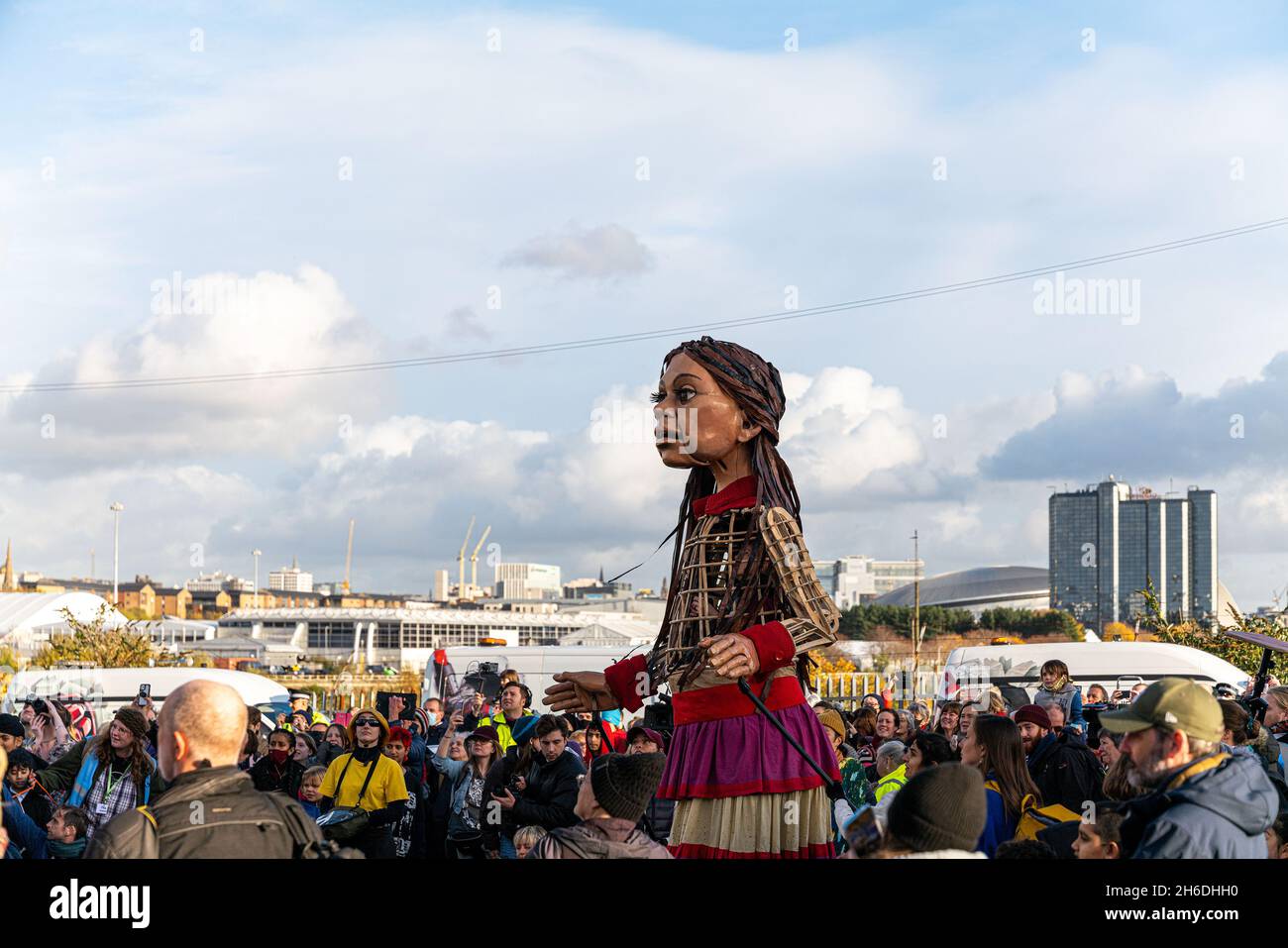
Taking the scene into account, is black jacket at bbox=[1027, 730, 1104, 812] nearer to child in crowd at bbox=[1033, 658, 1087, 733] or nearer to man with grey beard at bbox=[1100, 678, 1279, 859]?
child in crowd at bbox=[1033, 658, 1087, 733]

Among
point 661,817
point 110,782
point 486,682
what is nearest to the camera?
point 661,817

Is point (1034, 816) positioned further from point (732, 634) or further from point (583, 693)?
point (732, 634)

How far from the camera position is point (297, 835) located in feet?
13.8

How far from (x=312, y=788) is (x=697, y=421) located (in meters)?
6.32

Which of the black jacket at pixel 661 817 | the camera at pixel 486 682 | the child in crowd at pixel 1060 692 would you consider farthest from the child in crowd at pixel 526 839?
the camera at pixel 486 682

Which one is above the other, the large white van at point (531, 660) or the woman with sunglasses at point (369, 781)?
the woman with sunglasses at point (369, 781)

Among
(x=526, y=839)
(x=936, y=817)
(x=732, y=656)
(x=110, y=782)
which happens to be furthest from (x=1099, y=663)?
(x=936, y=817)

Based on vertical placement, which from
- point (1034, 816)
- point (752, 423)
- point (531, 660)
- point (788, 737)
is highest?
Answer: point (752, 423)

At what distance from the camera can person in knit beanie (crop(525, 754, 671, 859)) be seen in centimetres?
542

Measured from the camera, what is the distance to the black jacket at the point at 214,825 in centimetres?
402

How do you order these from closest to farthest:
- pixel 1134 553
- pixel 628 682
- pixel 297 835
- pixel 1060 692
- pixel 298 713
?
pixel 297 835
pixel 628 682
pixel 1060 692
pixel 298 713
pixel 1134 553

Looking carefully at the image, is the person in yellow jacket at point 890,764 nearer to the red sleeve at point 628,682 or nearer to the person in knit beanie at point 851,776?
the person in knit beanie at point 851,776

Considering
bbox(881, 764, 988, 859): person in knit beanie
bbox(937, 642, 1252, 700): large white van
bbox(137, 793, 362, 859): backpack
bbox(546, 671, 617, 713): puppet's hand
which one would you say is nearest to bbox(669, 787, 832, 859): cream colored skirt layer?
bbox(546, 671, 617, 713): puppet's hand

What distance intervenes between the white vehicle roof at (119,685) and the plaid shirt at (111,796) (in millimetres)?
14664
